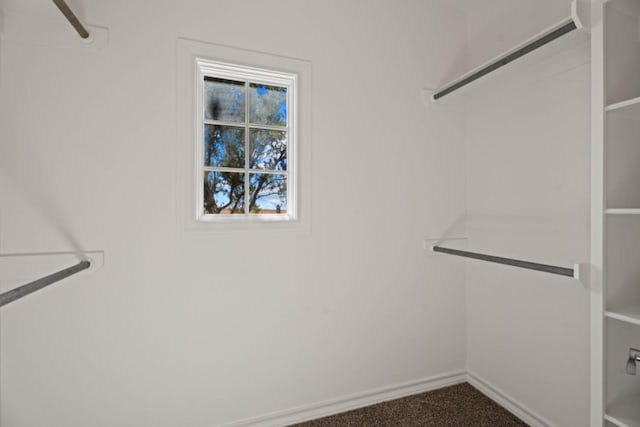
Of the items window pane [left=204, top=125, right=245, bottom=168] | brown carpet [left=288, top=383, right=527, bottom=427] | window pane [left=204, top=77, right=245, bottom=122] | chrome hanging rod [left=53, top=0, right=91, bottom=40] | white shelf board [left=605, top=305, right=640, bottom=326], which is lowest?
brown carpet [left=288, top=383, right=527, bottom=427]

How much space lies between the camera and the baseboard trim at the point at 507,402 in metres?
1.92

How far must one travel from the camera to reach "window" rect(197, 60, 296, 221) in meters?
1.92

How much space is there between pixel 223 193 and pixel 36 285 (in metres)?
0.99

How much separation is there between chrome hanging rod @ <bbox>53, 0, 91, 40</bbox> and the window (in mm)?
512

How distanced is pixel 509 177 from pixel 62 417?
275cm

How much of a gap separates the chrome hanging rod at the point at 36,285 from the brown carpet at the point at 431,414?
147 centimetres

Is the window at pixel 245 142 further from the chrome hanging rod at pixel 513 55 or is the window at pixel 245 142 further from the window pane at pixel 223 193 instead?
the chrome hanging rod at pixel 513 55

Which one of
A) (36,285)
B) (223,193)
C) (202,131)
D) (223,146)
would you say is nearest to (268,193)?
(223,193)

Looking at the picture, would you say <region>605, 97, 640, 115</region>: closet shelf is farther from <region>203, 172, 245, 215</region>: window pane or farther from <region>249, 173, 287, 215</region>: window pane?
<region>203, 172, 245, 215</region>: window pane

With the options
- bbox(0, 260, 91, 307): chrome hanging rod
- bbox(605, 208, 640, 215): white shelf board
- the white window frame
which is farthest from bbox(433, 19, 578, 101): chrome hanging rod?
bbox(0, 260, 91, 307): chrome hanging rod

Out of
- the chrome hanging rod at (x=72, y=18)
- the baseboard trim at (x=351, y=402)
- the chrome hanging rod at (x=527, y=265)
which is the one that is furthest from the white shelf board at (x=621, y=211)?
the chrome hanging rod at (x=72, y=18)

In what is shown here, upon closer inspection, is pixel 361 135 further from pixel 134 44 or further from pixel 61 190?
pixel 61 190

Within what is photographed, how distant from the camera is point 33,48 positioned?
1.53 meters

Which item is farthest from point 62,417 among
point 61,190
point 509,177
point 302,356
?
point 509,177
